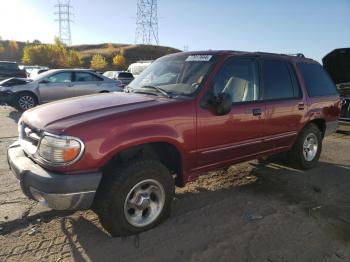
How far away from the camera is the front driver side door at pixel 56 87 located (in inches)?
507

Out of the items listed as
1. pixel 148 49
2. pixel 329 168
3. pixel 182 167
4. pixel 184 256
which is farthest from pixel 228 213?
pixel 148 49

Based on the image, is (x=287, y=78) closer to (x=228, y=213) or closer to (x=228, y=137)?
(x=228, y=137)

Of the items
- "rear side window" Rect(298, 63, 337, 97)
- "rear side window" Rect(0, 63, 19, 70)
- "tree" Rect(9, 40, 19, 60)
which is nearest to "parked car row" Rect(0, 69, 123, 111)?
"rear side window" Rect(0, 63, 19, 70)

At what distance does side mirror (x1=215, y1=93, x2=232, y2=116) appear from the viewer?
405cm

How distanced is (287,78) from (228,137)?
1.63 metres

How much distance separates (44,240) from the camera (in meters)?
3.64

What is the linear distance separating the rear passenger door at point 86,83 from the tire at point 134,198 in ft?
33.1

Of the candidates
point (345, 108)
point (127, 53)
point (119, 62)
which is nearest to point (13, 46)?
point (127, 53)

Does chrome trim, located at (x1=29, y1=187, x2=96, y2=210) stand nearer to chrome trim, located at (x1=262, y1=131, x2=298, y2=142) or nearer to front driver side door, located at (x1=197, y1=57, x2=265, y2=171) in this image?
front driver side door, located at (x1=197, y1=57, x2=265, y2=171)

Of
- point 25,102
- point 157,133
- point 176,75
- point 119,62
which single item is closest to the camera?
point 157,133

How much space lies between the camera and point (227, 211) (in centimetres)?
438

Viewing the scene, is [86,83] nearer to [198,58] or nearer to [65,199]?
[198,58]

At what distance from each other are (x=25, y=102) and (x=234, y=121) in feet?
33.3

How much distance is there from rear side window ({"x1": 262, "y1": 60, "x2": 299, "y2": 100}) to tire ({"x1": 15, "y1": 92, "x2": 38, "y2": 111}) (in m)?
9.77
